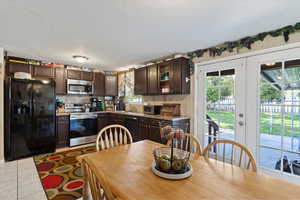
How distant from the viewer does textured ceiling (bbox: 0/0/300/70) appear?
164cm

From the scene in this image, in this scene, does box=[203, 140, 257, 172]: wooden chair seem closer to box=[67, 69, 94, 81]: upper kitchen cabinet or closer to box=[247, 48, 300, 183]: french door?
box=[247, 48, 300, 183]: french door

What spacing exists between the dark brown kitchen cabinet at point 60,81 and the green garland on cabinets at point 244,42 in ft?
11.3

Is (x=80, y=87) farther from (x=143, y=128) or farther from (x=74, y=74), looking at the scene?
(x=143, y=128)

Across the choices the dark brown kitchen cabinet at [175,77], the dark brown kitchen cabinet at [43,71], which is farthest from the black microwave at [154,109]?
the dark brown kitchen cabinet at [43,71]

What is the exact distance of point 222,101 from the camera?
2822mm

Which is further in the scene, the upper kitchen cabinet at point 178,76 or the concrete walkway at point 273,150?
the upper kitchen cabinet at point 178,76

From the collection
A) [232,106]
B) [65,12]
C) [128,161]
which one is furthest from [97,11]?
[232,106]

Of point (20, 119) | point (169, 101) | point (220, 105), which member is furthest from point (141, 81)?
point (20, 119)

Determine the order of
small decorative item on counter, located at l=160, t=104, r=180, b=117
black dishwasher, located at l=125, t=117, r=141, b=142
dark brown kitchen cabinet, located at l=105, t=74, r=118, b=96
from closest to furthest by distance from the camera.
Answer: small decorative item on counter, located at l=160, t=104, r=180, b=117 < black dishwasher, located at l=125, t=117, r=141, b=142 < dark brown kitchen cabinet, located at l=105, t=74, r=118, b=96

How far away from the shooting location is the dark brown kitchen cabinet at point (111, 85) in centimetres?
498

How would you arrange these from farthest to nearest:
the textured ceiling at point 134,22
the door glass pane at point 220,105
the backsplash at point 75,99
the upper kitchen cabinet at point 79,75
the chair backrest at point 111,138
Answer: the backsplash at point 75,99, the upper kitchen cabinet at point 79,75, the door glass pane at point 220,105, the chair backrest at point 111,138, the textured ceiling at point 134,22

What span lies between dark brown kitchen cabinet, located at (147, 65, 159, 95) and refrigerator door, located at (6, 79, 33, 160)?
8.67ft

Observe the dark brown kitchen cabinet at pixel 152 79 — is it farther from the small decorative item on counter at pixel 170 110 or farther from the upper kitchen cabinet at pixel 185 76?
the upper kitchen cabinet at pixel 185 76

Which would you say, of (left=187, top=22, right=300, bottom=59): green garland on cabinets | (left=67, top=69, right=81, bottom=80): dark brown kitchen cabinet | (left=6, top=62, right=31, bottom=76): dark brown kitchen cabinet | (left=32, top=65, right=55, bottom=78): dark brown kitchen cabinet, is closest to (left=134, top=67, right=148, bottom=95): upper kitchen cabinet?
(left=187, top=22, right=300, bottom=59): green garland on cabinets
